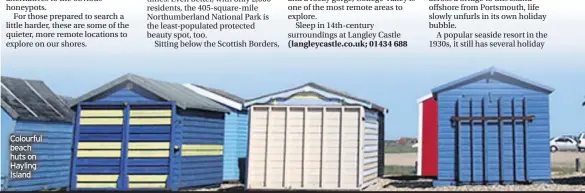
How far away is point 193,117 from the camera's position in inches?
544

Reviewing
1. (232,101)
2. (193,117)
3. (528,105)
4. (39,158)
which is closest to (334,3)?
(193,117)

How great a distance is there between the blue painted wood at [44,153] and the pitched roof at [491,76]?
25.4ft

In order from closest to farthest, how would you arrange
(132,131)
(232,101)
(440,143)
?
(132,131) < (440,143) < (232,101)

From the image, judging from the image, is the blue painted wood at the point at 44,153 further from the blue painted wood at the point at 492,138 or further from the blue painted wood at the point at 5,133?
the blue painted wood at the point at 492,138

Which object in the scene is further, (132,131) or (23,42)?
(132,131)

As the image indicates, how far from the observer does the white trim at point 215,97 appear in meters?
16.9

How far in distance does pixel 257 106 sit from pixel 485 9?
177 inches

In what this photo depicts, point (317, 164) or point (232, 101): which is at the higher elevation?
point (232, 101)

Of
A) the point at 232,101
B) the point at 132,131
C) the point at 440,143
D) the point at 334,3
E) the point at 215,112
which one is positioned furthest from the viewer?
the point at 232,101

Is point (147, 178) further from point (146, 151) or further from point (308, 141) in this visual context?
point (308, 141)

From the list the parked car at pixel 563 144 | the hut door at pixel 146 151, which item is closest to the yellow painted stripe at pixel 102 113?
the hut door at pixel 146 151

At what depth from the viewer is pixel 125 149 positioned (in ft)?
43.2

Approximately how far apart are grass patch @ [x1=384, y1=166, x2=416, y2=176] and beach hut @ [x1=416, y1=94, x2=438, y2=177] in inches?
41.3

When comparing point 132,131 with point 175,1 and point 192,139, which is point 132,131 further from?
point 175,1
